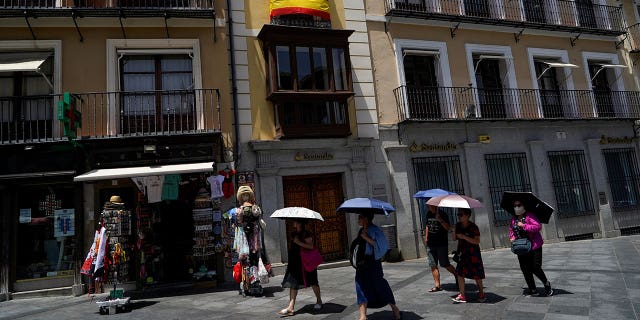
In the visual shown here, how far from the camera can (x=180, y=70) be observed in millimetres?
11797

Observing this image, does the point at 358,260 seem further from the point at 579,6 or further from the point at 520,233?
the point at 579,6

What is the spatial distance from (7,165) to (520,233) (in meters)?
11.6

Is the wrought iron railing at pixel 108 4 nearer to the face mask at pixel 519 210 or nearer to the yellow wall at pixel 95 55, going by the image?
the yellow wall at pixel 95 55

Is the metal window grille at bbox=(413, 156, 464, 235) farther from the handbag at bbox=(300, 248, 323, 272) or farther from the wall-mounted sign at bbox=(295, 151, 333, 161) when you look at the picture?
the handbag at bbox=(300, 248, 323, 272)

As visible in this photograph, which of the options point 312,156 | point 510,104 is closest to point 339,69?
point 312,156

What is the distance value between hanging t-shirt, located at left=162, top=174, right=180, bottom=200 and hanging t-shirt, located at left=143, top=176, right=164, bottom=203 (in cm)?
10

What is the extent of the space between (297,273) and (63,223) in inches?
280

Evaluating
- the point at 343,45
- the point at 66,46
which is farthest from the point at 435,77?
the point at 66,46

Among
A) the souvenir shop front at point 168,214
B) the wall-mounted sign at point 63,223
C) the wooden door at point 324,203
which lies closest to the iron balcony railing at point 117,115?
the souvenir shop front at point 168,214

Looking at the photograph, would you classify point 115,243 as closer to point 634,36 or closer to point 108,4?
point 108,4

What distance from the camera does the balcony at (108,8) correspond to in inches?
410

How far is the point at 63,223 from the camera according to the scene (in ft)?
34.0

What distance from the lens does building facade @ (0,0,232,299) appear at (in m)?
10.1

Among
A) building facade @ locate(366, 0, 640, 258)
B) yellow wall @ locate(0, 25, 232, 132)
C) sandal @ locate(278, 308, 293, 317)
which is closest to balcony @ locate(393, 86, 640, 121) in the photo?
building facade @ locate(366, 0, 640, 258)
